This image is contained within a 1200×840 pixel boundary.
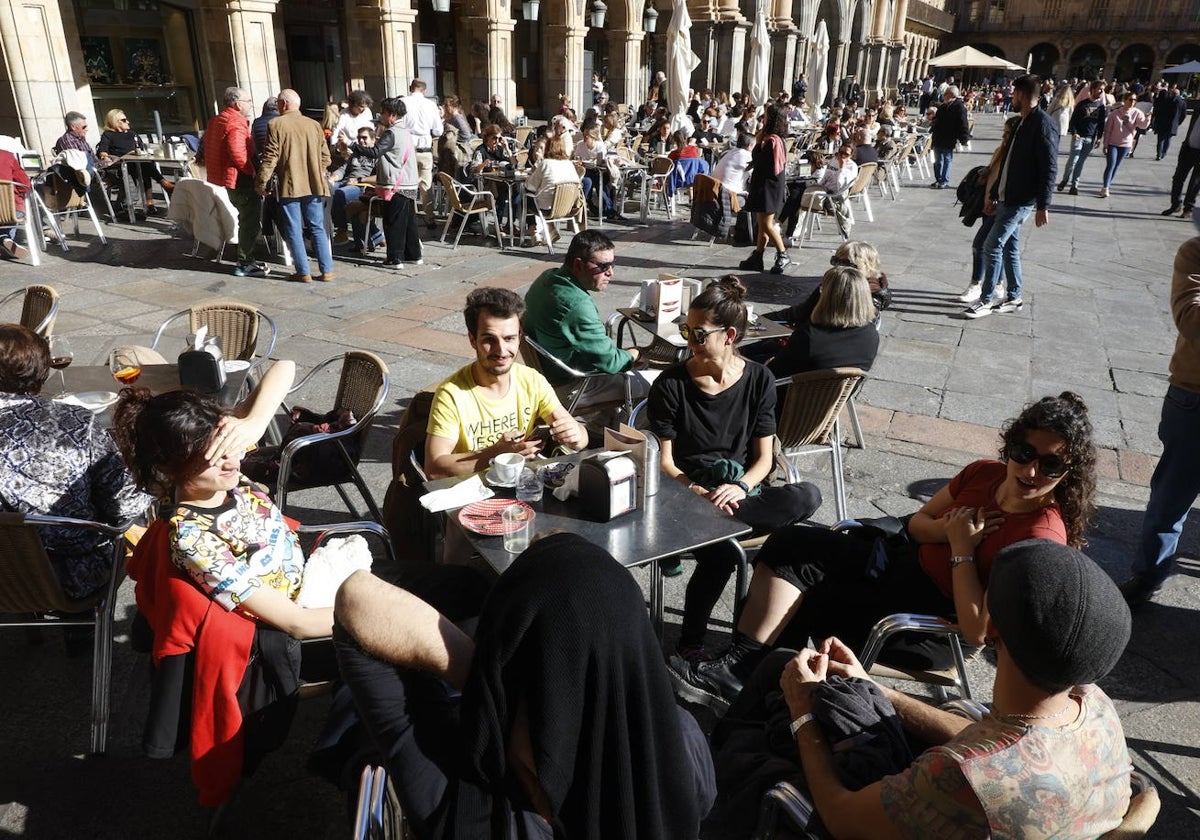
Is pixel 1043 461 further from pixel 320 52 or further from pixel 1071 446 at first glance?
pixel 320 52

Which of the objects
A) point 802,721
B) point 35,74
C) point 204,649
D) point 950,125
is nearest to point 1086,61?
point 950,125

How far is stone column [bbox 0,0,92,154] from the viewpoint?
8812 millimetres

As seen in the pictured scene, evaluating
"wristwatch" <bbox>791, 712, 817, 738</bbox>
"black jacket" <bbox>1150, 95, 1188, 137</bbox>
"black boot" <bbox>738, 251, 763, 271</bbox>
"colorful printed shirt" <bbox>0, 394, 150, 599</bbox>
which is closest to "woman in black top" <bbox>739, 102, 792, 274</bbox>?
"black boot" <bbox>738, 251, 763, 271</bbox>

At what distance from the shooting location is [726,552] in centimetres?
252

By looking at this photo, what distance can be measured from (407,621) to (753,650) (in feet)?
4.44

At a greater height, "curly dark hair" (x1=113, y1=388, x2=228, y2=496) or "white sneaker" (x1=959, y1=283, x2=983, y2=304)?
"curly dark hair" (x1=113, y1=388, x2=228, y2=496)

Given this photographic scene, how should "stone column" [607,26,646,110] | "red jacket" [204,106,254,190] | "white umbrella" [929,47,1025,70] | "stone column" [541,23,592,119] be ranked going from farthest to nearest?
"white umbrella" [929,47,1025,70] < "stone column" [607,26,646,110] < "stone column" [541,23,592,119] < "red jacket" [204,106,254,190]

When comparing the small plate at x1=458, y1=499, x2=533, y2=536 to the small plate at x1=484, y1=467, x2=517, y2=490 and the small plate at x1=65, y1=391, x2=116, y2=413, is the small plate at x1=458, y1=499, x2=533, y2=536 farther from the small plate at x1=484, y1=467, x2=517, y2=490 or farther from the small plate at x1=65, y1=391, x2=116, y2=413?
the small plate at x1=65, y1=391, x2=116, y2=413

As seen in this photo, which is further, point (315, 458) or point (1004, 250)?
point (1004, 250)

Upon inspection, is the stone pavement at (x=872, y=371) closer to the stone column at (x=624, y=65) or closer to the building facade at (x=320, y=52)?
the building facade at (x=320, y=52)

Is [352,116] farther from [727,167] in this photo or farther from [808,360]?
[808,360]

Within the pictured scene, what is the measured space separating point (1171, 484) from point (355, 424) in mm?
2971

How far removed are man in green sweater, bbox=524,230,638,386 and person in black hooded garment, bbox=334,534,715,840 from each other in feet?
7.90

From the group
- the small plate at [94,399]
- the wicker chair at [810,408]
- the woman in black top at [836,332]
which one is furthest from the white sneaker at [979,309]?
the small plate at [94,399]
